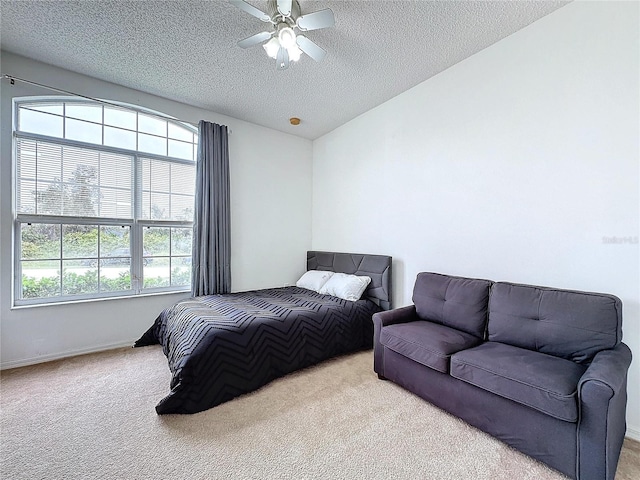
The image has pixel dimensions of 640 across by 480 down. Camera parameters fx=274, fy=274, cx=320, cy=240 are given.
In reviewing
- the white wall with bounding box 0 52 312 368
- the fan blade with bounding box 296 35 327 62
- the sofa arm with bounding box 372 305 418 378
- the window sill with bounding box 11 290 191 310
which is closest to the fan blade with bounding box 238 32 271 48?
the fan blade with bounding box 296 35 327 62

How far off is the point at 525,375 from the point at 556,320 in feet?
1.70

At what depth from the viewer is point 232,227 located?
3826mm

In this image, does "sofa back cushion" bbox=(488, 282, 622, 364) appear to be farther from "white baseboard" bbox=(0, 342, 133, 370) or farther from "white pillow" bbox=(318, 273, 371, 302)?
"white baseboard" bbox=(0, 342, 133, 370)

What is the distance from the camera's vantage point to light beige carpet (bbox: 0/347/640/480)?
1434 millimetres

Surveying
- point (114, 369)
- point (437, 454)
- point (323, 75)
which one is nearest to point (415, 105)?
point (323, 75)

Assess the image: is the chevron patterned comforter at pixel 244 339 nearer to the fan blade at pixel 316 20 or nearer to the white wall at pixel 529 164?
the white wall at pixel 529 164

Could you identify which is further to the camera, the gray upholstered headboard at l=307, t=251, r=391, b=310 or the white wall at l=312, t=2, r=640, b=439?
the gray upholstered headboard at l=307, t=251, r=391, b=310

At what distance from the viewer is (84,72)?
279 centimetres

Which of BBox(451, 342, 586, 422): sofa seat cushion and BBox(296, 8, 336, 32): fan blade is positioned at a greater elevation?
BBox(296, 8, 336, 32): fan blade

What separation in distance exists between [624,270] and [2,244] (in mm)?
4916

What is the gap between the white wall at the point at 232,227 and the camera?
253 centimetres

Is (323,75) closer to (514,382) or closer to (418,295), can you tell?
(418,295)

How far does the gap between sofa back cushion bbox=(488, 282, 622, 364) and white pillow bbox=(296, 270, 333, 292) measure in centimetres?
202

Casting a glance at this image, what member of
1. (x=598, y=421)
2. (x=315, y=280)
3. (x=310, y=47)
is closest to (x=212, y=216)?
(x=315, y=280)
